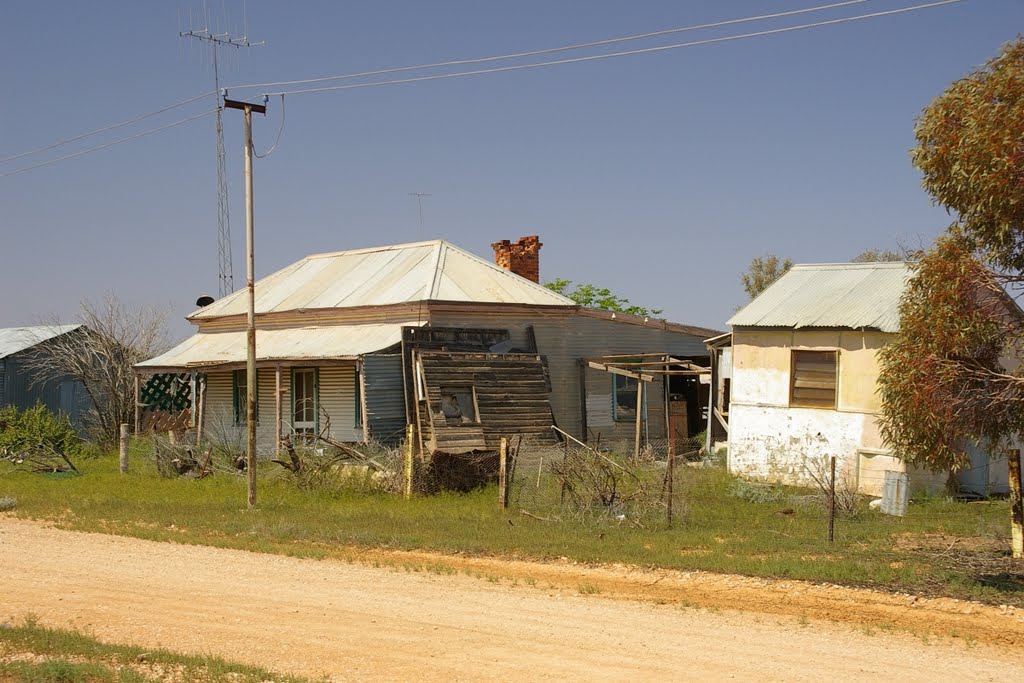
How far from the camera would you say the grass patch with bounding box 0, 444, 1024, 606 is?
1288 centimetres

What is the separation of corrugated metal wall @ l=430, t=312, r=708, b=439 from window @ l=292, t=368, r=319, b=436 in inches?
133

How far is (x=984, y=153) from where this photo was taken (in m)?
11.5

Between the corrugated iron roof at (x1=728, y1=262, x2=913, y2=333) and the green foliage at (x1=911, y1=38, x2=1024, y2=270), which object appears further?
the corrugated iron roof at (x1=728, y1=262, x2=913, y2=333)

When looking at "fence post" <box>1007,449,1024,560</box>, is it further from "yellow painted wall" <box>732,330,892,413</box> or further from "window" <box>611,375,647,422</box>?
"window" <box>611,375,647,422</box>

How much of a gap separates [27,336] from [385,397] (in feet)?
74.7

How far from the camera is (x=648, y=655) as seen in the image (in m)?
9.22

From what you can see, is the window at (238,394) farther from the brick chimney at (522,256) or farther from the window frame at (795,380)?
the window frame at (795,380)

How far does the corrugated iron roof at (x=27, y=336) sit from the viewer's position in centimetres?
3894

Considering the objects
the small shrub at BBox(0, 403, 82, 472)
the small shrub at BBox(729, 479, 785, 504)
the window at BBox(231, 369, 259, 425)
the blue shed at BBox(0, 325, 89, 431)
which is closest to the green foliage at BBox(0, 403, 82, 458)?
the small shrub at BBox(0, 403, 82, 472)

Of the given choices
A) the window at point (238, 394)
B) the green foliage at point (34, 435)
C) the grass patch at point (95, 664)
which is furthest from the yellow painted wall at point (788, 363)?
the green foliage at point (34, 435)

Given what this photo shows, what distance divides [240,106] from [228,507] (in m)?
6.68

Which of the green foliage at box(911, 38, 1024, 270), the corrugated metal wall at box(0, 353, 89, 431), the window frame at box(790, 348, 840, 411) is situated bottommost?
the corrugated metal wall at box(0, 353, 89, 431)

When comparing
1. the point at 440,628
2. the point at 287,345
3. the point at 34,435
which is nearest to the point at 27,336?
the point at 34,435

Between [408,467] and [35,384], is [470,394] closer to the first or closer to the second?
[408,467]
